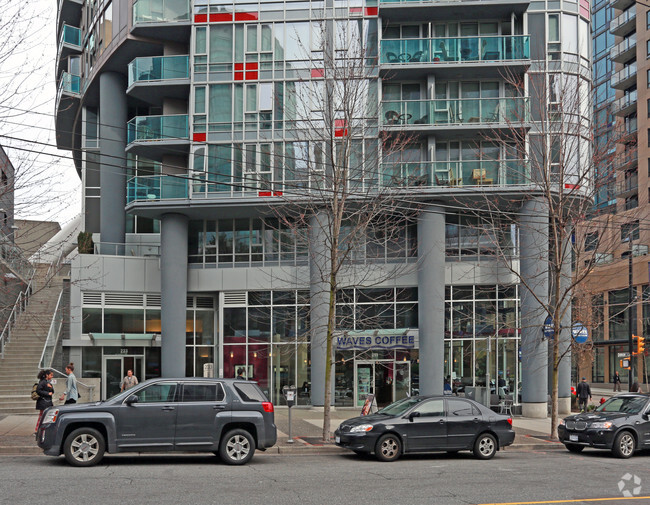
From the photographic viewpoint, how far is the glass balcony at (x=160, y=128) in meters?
31.6

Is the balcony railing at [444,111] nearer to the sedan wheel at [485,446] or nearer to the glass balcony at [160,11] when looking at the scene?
the glass balcony at [160,11]

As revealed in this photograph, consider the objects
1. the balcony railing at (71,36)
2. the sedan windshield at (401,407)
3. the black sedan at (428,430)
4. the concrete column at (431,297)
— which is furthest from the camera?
the balcony railing at (71,36)

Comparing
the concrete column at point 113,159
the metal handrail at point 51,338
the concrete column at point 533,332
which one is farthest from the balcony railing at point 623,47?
the metal handrail at point 51,338

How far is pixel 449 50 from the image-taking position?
30.5m

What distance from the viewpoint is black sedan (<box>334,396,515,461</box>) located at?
16562 millimetres

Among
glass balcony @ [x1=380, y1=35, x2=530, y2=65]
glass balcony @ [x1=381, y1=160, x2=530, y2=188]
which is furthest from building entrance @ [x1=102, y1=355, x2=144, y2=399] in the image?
glass balcony @ [x1=380, y1=35, x2=530, y2=65]

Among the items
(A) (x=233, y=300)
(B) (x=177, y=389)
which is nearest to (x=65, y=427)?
(B) (x=177, y=389)

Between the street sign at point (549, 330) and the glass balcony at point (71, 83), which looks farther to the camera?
the glass balcony at point (71, 83)

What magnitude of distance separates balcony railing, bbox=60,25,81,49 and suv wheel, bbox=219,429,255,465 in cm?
3131

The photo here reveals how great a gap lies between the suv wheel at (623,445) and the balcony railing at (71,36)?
3387 centimetres

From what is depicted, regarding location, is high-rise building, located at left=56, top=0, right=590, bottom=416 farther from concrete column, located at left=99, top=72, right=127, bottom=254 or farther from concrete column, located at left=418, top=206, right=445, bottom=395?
concrete column, located at left=99, top=72, right=127, bottom=254

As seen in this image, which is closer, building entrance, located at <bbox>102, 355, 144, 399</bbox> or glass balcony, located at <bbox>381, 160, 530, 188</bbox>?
glass balcony, located at <bbox>381, 160, 530, 188</bbox>

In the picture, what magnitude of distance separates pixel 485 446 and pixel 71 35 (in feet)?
108

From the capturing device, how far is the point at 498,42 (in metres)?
30.2
